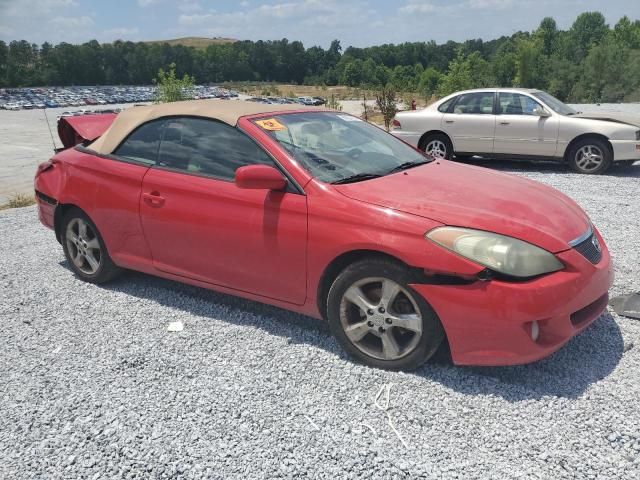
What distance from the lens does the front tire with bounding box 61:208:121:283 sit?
14.8ft

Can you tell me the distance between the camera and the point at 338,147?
377cm

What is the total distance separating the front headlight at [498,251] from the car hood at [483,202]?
48 mm

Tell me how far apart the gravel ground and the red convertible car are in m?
0.28

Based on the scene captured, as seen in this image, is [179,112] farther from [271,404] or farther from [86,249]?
[271,404]

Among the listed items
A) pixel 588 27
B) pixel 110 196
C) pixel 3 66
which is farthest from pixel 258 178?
pixel 3 66

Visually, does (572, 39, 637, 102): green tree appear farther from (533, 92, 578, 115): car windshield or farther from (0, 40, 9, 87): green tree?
(0, 40, 9, 87): green tree

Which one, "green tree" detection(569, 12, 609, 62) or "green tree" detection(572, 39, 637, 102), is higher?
"green tree" detection(569, 12, 609, 62)

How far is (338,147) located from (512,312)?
1.69 m

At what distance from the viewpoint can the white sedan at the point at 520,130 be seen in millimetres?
9133

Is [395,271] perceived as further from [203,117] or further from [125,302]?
[125,302]

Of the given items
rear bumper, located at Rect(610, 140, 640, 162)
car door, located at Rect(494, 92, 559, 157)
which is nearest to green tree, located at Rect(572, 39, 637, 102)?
car door, located at Rect(494, 92, 559, 157)

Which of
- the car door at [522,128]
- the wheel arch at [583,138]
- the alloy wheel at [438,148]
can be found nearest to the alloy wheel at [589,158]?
the wheel arch at [583,138]

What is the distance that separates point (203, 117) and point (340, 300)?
5.71 feet

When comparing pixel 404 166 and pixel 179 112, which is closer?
pixel 404 166
